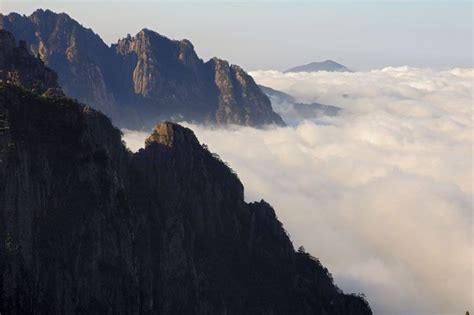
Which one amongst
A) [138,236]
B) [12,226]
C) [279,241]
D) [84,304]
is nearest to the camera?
[12,226]

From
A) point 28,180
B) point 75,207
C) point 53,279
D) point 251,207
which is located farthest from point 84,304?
point 251,207

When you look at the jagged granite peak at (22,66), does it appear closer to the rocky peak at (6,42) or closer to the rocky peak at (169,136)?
the rocky peak at (6,42)

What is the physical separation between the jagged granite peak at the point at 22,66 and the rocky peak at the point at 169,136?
23115 millimetres

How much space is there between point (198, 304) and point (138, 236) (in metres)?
18.6

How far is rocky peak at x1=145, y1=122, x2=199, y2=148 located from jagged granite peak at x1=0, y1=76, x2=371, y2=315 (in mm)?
264

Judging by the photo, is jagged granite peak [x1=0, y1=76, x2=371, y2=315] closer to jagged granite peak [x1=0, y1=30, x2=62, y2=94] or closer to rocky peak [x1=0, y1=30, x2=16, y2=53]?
jagged granite peak [x1=0, y1=30, x2=62, y2=94]

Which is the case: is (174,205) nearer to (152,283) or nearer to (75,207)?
(152,283)

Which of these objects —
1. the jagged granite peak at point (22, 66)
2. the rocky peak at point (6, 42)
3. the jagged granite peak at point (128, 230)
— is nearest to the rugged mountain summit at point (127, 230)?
the jagged granite peak at point (128, 230)

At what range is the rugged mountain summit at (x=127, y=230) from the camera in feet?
302

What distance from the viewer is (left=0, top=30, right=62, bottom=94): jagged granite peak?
392 ft

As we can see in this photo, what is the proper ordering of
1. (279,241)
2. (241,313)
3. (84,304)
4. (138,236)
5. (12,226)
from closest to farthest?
(12,226) → (84,304) → (138,236) → (241,313) → (279,241)

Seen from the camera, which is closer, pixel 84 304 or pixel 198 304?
pixel 84 304

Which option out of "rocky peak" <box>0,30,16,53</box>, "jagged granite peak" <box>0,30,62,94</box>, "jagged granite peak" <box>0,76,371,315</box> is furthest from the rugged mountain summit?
"rocky peak" <box>0,30,16,53</box>

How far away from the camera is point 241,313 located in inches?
4783
